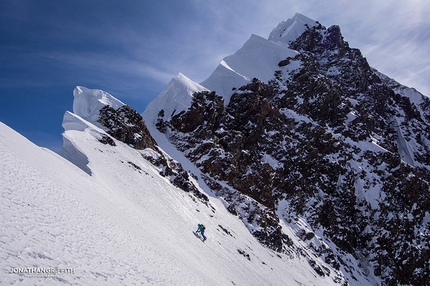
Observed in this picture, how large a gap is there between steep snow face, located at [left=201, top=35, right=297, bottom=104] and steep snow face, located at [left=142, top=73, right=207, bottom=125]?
9903mm

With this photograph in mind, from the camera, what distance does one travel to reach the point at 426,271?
57.3m

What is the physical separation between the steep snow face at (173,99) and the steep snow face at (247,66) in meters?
9.90

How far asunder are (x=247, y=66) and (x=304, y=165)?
3920cm

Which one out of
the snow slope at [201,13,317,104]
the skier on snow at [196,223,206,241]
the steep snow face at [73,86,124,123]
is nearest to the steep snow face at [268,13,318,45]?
the snow slope at [201,13,317,104]

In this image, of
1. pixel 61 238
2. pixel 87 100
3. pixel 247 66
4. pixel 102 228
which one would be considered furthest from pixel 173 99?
pixel 61 238

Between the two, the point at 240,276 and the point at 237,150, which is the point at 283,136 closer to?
the point at 237,150

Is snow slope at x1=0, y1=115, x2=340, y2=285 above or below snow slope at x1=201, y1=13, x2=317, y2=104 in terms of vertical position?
below

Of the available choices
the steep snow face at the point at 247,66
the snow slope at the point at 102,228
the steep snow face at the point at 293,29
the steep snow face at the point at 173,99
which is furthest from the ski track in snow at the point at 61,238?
the steep snow face at the point at 293,29

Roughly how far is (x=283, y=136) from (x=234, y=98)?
1745 cm

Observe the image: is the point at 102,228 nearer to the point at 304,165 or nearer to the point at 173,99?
the point at 173,99

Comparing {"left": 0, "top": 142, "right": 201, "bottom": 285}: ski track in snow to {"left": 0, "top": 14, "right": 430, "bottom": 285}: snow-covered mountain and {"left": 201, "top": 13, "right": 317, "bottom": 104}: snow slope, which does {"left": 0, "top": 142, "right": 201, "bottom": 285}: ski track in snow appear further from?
{"left": 201, "top": 13, "right": 317, "bottom": 104}: snow slope

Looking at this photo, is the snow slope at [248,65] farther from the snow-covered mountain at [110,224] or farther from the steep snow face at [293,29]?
the snow-covered mountain at [110,224]

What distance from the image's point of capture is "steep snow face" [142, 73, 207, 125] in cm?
5612

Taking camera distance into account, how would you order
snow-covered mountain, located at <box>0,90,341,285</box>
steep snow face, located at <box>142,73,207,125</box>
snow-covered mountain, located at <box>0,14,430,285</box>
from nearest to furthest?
snow-covered mountain, located at <box>0,90,341,285</box>, snow-covered mountain, located at <box>0,14,430,285</box>, steep snow face, located at <box>142,73,207,125</box>
